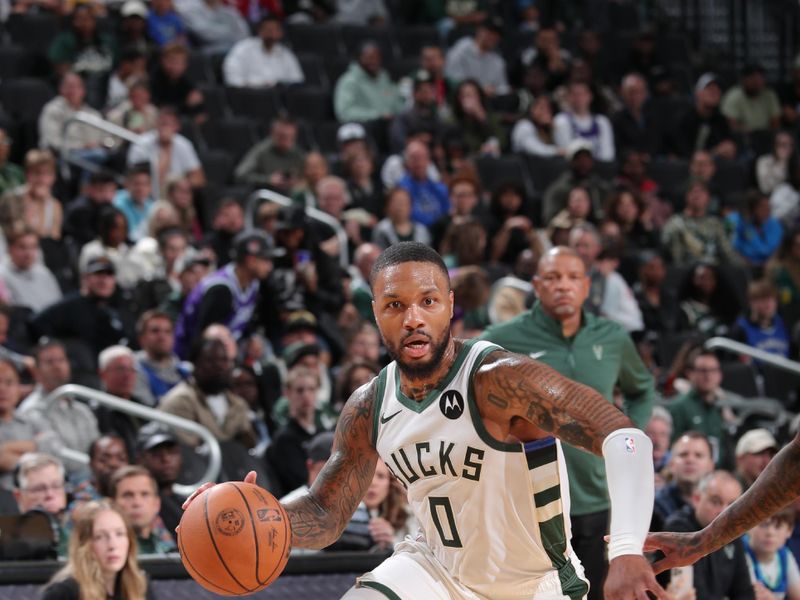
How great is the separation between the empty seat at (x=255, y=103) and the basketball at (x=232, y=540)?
413 inches

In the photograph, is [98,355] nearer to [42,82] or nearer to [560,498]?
[42,82]

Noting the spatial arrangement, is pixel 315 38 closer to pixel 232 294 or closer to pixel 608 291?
pixel 608 291

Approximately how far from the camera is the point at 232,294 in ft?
35.5

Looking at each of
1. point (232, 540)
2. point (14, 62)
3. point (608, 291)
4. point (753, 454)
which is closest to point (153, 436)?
point (753, 454)

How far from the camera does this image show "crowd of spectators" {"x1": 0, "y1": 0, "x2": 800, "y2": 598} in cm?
945

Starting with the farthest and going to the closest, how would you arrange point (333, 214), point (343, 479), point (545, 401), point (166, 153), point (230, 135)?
point (230, 135), point (166, 153), point (333, 214), point (343, 479), point (545, 401)

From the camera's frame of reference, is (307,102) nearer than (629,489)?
No

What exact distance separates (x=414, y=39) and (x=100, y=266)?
6.89 metres

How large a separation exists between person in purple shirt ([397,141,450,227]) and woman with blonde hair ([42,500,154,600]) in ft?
23.4

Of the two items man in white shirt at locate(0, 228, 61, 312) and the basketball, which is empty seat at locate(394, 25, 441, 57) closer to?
man in white shirt at locate(0, 228, 61, 312)

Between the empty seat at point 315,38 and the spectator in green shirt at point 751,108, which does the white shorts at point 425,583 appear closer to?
the empty seat at point 315,38

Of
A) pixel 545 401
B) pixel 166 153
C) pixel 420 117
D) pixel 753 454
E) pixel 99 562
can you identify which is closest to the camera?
pixel 545 401

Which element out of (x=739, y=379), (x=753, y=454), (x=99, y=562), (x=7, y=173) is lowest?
(x=739, y=379)

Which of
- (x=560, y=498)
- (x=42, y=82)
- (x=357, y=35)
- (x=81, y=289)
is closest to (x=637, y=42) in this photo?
(x=357, y=35)
